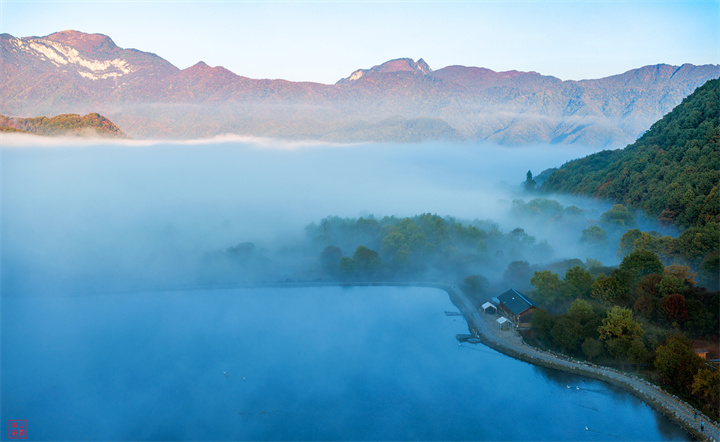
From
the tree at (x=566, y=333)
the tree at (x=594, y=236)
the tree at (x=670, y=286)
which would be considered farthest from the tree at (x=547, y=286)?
the tree at (x=594, y=236)

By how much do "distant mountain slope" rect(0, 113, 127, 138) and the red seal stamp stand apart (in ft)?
255

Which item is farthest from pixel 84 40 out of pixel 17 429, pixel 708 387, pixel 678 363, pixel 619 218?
pixel 708 387

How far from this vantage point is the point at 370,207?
89.1 m

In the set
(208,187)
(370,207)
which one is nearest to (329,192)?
(370,207)

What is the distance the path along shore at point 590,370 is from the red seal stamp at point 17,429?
3187 centimetres

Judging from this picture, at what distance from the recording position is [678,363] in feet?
94.5

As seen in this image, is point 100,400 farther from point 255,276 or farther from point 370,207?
point 370,207

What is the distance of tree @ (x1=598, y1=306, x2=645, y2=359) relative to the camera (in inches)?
1253

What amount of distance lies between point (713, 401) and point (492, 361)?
43.3 ft

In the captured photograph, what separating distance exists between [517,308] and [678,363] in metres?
12.2

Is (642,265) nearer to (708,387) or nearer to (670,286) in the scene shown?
(670,286)

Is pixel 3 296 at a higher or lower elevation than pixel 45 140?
lower

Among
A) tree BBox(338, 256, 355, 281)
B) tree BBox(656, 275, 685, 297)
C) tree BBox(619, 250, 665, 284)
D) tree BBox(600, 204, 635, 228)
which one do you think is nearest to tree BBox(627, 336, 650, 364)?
tree BBox(656, 275, 685, 297)

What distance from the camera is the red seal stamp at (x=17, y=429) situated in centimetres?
2747
